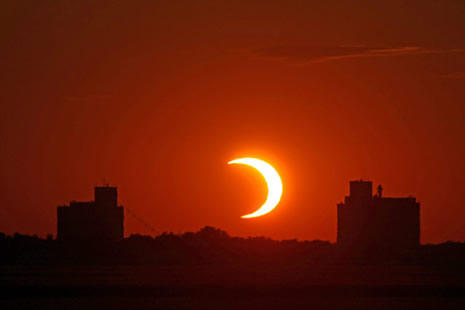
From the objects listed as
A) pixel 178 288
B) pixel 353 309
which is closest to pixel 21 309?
pixel 353 309

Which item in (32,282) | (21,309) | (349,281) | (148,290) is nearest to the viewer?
(21,309)

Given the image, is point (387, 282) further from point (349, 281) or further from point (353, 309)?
point (353, 309)

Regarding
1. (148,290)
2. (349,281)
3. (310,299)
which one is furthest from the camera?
(349,281)

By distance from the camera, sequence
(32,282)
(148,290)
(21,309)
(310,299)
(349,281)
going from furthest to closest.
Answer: (349,281)
(32,282)
(148,290)
(310,299)
(21,309)

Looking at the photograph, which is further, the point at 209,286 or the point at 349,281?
the point at 349,281

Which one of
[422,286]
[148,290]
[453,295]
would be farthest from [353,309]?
[422,286]

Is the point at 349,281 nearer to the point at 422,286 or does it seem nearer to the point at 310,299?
the point at 422,286

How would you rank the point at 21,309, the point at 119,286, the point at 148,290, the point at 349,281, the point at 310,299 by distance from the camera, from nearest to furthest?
the point at 21,309 → the point at 310,299 → the point at 148,290 → the point at 119,286 → the point at 349,281

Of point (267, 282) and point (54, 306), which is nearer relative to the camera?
point (54, 306)
